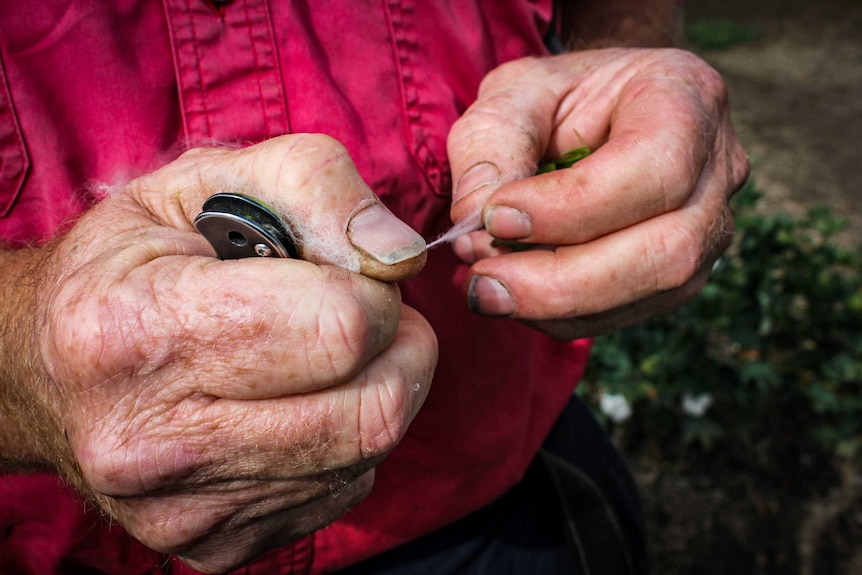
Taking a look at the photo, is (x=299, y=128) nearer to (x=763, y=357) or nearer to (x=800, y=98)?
(x=763, y=357)

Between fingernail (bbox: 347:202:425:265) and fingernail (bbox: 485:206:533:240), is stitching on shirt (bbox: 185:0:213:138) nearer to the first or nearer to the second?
fingernail (bbox: 347:202:425:265)

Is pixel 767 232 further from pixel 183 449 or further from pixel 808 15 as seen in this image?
pixel 808 15

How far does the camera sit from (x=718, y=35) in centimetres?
891

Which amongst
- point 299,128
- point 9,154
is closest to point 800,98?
point 299,128

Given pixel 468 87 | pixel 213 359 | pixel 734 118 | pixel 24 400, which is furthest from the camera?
pixel 734 118

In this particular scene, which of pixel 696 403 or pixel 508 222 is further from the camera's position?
pixel 696 403

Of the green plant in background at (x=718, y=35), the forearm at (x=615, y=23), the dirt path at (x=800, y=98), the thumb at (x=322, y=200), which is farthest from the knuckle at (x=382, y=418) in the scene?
the green plant in background at (x=718, y=35)

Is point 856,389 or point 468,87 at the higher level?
point 468,87

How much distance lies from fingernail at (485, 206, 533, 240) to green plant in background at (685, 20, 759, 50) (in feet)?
28.5

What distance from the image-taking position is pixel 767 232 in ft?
10.8

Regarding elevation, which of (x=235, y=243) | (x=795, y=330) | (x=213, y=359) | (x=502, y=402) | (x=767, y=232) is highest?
(x=235, y=243)

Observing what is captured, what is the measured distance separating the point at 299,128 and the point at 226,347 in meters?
0.60

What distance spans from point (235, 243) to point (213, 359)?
19 centimetres

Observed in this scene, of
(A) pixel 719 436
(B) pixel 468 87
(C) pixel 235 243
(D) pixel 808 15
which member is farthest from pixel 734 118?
(C) pixel 235 243
